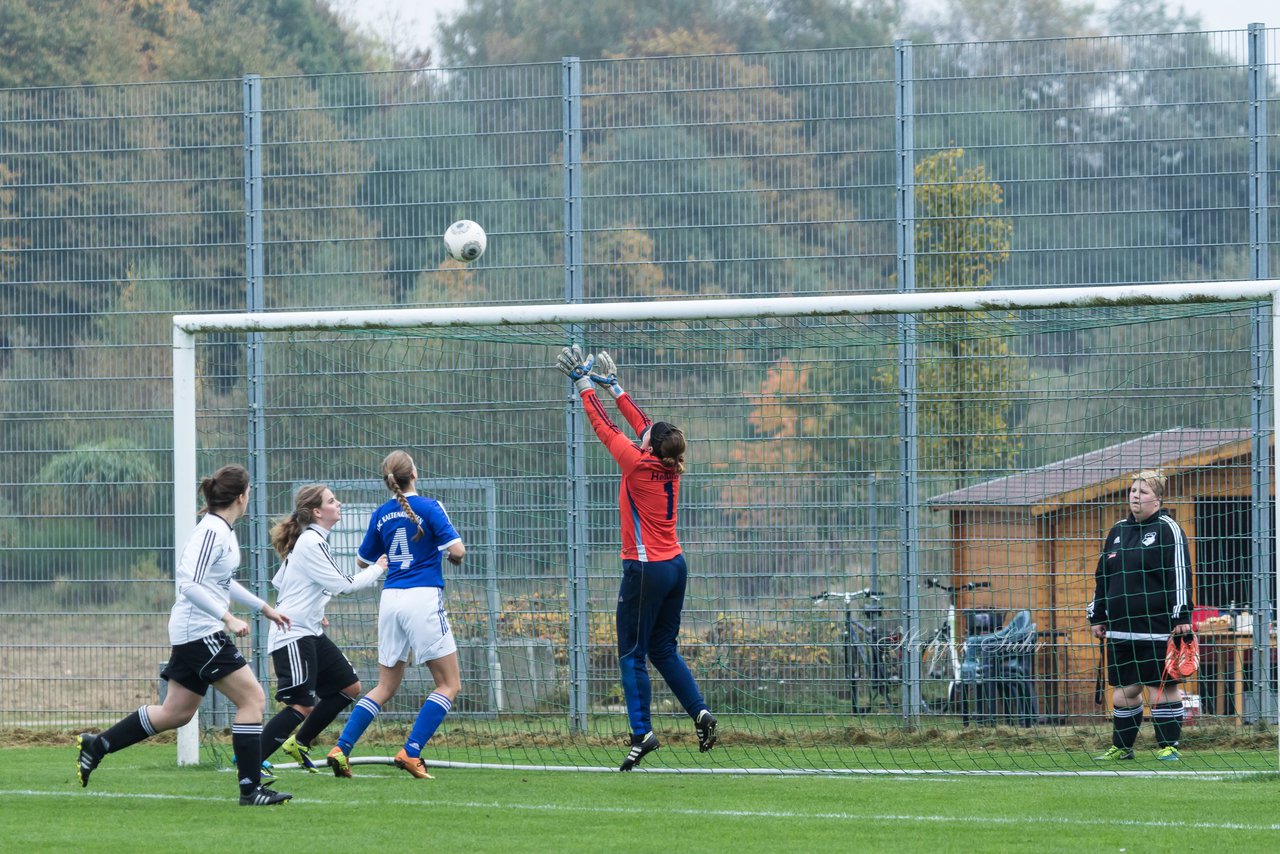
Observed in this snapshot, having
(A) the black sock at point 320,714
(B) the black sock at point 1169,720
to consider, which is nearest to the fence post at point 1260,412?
(B) the black sock at point 1169,720

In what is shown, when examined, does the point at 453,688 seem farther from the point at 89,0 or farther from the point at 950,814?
the point at 89,0

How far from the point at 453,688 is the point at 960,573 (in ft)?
12.8

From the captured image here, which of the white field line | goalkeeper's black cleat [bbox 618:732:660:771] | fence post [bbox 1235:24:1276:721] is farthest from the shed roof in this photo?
the white field line

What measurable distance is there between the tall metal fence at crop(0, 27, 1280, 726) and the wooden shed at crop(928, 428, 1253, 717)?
0.05 m

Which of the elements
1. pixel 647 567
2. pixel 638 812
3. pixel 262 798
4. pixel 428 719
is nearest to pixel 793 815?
pixel 638 812

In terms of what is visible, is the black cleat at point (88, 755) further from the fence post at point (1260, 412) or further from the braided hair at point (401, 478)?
the fence post at point (1260, 412)

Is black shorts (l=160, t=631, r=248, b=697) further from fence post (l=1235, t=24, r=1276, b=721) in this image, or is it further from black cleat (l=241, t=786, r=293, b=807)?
fence post (l=1235, t=24, r=1276, b=721)

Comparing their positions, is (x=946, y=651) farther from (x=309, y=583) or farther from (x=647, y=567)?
(x=309, y=583)

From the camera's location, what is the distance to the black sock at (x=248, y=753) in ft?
26.7

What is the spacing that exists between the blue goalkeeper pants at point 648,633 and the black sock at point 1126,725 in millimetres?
2728

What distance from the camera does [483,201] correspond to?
41.8ft

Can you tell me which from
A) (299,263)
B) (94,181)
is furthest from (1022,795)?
(94,181)

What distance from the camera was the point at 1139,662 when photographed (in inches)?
414

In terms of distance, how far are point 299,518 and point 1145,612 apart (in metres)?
5.32
